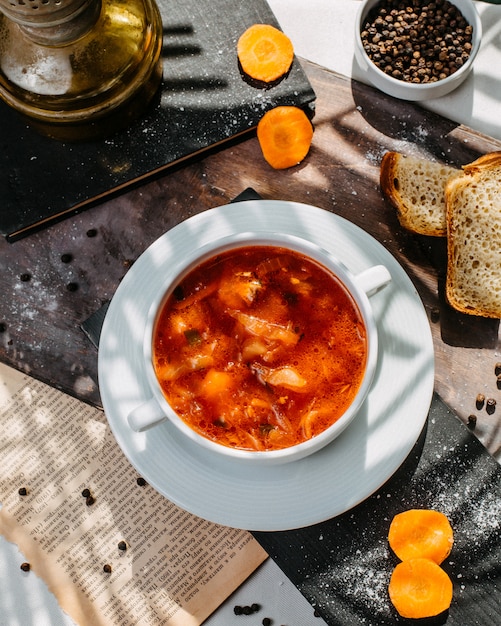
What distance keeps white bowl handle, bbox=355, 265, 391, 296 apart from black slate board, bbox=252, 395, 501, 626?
454 millimetres

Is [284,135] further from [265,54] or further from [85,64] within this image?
[85,64]

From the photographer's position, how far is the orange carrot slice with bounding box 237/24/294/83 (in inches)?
69.9

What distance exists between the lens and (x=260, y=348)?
1.38m

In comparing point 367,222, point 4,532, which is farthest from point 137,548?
point 367,222

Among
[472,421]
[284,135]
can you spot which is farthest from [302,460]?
[284,135]

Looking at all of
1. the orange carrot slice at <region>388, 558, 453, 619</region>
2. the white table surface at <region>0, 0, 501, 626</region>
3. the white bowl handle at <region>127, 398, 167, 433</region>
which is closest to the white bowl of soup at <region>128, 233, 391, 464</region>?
the white bowl handle at <region>127, 398, 167, 433</region>

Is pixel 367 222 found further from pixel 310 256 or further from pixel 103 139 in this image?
pixel 103 139

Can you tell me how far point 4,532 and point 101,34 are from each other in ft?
4.15

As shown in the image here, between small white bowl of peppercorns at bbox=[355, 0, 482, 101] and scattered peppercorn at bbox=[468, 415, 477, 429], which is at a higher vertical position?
small white bowl of peppercorns at bbox=[355, 0, 482, 101]

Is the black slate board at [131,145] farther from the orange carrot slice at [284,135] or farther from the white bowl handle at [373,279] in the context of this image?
the white bowl handle at [373,279]

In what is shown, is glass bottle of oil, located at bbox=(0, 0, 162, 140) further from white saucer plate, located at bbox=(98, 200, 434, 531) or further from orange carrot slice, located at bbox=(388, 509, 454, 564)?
orange carrot slice, located at bbox=(388, 509, 454, 564)

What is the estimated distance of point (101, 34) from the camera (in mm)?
1632

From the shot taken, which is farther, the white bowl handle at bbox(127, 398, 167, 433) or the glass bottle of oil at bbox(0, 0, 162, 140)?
the glass bottle of oil at bbox(0, 0, 162, 140)

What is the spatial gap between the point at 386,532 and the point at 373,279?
2.21 feet
